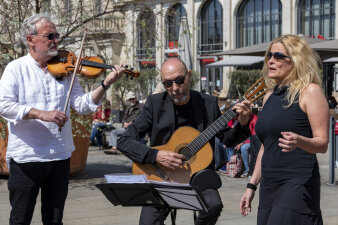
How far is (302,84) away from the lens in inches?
134

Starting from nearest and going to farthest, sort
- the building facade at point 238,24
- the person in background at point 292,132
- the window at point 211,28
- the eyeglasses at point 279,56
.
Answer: the person in background at point 292,132 → the eyeglasses at point 279,56 → the building facade at point 238,24 → the window at point 211,28

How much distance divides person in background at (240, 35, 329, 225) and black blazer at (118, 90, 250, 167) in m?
0.57

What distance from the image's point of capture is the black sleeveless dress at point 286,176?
3.30 meters

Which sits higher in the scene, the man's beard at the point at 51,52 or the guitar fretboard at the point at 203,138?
the man's beard at the point at 51,52

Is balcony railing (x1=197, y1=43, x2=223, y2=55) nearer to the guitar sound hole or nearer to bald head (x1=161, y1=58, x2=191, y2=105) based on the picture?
bald head (x1=161, y1=58, x2=191, y2=105)

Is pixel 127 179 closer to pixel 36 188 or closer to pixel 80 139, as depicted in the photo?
pixel 36 188

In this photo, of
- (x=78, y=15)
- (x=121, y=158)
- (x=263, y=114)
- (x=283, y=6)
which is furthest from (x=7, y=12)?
(x=283, y=6)

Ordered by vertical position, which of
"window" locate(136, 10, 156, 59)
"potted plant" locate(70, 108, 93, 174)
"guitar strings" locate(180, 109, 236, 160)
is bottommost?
"potted plant" locate(70, 108, 93, 174)

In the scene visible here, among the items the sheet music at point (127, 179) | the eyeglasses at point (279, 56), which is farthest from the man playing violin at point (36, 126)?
the eyeglasses at point (279, 56)

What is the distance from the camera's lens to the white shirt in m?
3.79

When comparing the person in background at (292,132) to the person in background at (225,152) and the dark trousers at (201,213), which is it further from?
the person in background at (225,152)

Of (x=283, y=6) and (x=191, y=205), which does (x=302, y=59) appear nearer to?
(x=191, y=205)

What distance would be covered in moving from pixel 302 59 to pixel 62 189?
1.75 metres

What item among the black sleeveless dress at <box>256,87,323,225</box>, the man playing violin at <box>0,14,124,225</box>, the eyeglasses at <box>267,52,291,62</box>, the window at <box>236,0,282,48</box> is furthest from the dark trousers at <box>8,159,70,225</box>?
the window at <box>236,0,282,48</box>
